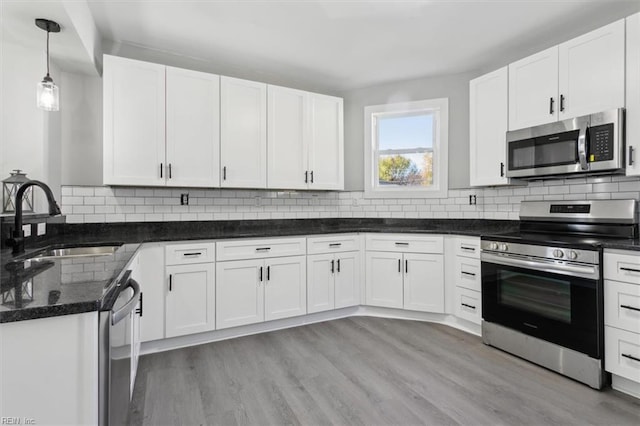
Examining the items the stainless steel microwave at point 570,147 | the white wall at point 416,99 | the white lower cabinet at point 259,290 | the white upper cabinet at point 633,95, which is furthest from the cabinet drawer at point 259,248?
the white upper cabinet at point 633,95

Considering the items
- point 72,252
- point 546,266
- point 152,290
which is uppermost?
point 72,252

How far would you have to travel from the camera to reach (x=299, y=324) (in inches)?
132

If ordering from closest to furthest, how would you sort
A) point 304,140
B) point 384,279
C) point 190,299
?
point 190,299 → point 384,279 → point 304,140

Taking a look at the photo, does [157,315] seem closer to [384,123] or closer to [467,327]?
[467,327]

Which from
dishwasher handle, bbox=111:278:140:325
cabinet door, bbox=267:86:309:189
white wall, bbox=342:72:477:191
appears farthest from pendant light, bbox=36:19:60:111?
white wall, bbox=342:72:477:191

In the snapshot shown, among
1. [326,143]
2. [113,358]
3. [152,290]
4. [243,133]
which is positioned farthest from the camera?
[326,143]

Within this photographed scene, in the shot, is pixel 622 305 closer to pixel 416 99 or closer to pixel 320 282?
pixel 320 282

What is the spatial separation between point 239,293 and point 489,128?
9.07 ft

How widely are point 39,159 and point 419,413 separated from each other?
10.5ft

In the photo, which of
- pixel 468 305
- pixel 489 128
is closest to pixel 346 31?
pixel 489 128

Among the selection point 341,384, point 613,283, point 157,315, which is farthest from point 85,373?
point 613,283

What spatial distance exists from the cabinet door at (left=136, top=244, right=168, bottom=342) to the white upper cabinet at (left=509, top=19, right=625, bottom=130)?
10.6ft

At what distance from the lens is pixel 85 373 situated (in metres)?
0.92

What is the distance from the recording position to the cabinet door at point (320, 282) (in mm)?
3373
